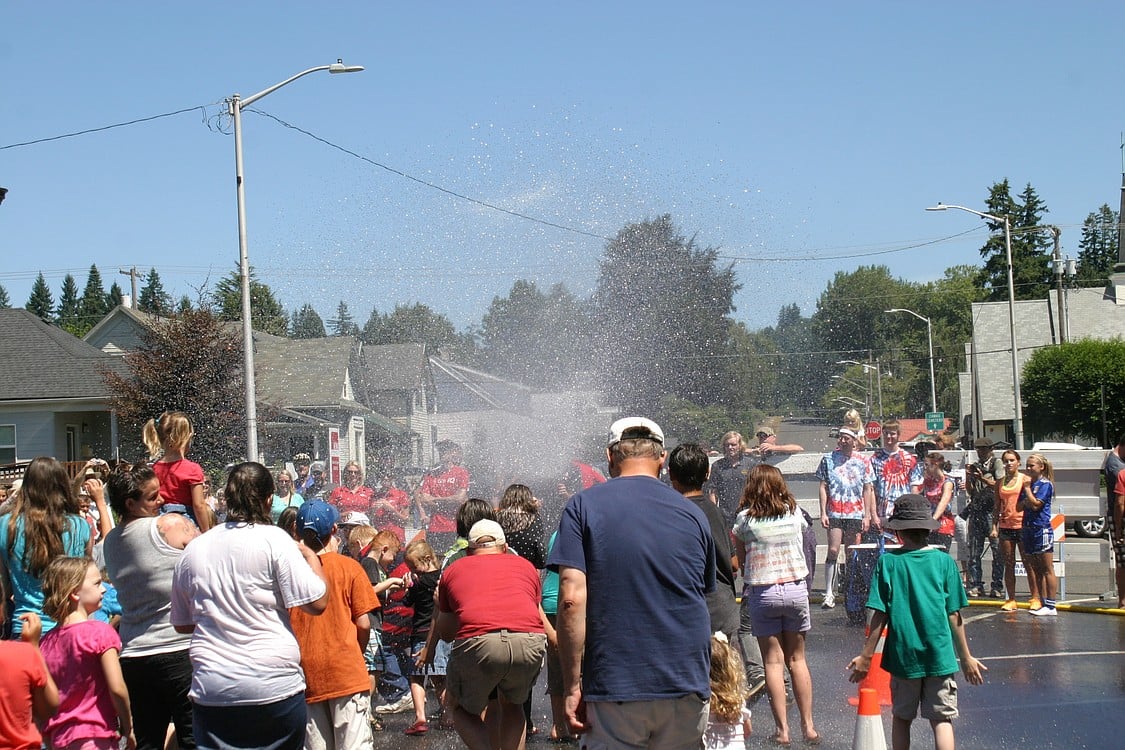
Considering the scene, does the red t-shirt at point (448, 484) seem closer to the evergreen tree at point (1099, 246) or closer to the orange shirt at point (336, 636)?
the orange shirt at point (336, 636)

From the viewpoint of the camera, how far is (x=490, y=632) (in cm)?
570

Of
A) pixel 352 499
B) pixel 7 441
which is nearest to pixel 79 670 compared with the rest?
pixel 352 499

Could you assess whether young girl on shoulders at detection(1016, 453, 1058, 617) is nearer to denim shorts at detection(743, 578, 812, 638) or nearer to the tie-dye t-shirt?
the tie-dye t-shirt

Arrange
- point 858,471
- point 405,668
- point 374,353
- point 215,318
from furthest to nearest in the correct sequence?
point 374,353, point 215,318, point 858,471, point 405,668

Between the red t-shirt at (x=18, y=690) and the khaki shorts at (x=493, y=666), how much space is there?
6.57 ft

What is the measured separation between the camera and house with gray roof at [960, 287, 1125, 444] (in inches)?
2322

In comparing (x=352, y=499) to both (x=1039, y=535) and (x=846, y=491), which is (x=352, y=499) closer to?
(x=846, y=491)

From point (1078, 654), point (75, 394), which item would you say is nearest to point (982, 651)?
point (1078, 654)

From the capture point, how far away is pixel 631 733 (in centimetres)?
417

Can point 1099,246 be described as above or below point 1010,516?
above

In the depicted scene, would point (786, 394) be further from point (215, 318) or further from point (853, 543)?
point (853, 543)

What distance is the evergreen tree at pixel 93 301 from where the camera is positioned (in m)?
142

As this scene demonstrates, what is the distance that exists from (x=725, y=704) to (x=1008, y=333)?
195 ft

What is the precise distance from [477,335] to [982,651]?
1177cm
